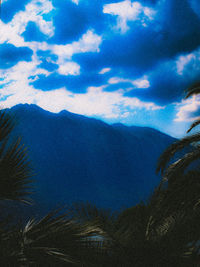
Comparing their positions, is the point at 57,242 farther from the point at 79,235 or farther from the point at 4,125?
the point at 4,125

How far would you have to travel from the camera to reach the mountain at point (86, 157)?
140625 millimetres

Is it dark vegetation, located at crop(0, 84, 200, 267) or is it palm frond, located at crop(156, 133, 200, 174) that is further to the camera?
palm frond, located at crop(156, 133, 200, 174)

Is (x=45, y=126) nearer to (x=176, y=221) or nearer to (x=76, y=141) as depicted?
(x=76, y=141)

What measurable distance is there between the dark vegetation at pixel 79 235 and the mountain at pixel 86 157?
129918 mm

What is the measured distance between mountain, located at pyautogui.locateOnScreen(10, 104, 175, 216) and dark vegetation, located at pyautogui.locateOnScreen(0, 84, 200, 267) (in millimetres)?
129918

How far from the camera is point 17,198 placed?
2.41 metres

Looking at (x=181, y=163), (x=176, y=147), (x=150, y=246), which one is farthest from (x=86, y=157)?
(x=150, y=246)

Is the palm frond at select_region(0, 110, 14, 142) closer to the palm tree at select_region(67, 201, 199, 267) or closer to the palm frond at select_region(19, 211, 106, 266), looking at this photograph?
the palm frond at select_region(19, 211, 106, 266)

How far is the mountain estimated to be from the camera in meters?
141

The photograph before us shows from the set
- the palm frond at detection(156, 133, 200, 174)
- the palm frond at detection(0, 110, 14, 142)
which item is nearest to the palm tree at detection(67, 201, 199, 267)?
the palm frond at detection(0, 110, 14, 142)

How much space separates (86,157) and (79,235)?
527ft

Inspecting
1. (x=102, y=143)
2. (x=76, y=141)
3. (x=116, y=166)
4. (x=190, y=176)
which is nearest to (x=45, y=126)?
(x=76, y=141)

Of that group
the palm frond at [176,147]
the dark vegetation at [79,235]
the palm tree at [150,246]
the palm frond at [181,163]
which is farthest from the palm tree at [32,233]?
the palm frond at [176,147]

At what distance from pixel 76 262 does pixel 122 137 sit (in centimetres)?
17382
